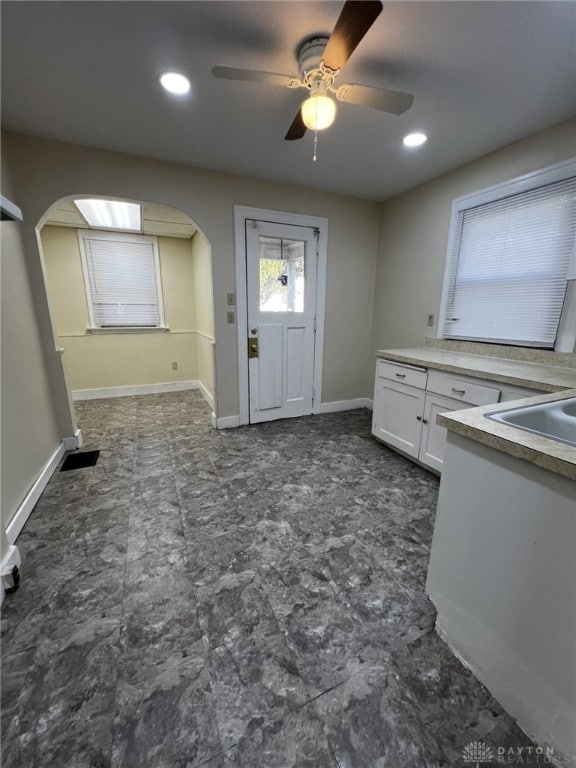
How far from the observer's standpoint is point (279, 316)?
10.8ft

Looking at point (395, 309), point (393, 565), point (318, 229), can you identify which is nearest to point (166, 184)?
point (318, 229)

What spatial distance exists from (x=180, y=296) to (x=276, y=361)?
2.15 meters

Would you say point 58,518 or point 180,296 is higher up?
point 180,296

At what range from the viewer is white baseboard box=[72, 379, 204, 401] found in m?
4.21

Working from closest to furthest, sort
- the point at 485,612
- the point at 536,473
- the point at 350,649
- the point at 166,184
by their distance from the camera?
the point at 536,473, the point at 485,612, the point at 350,649, the point at 166,184

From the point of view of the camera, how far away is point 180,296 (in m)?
4.54

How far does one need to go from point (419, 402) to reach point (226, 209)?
8.15 feet

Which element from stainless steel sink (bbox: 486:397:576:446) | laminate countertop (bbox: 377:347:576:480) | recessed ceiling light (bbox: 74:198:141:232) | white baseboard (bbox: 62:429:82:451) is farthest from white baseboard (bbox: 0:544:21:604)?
recessed ceiling light (bbox: 74:198:141:232)

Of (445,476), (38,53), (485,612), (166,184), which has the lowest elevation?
(485,612)

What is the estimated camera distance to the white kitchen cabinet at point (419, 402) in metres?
2.07

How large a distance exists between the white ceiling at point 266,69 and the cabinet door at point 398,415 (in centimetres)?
185

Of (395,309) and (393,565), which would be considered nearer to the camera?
(393,565)

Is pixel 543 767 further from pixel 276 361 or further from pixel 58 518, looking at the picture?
pixel 276 361

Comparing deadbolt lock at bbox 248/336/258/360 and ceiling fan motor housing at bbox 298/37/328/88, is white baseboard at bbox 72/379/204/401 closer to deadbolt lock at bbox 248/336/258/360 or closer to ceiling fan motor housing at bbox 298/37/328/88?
deadbolt lock at bbox 248/336/258/360
